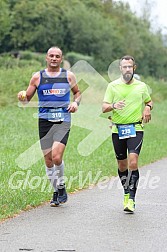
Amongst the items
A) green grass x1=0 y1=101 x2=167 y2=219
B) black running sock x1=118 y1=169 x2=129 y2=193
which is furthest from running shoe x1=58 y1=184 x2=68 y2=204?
black running sock x1=118 y1=169 x2=129 y2=193

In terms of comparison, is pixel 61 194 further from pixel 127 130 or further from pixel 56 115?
pixel 127 130

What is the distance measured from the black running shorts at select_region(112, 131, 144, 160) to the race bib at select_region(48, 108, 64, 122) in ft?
2.55

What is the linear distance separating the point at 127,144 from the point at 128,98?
0.64 m

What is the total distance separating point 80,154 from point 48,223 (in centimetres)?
880

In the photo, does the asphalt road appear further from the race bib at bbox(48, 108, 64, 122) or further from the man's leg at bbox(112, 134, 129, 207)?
the race bib at bbox(48, 108, 64, 122)

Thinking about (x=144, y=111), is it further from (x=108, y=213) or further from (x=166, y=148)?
(x=166, y=148)

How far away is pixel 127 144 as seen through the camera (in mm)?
9852

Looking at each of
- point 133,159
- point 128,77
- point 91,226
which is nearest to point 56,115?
point 128,77

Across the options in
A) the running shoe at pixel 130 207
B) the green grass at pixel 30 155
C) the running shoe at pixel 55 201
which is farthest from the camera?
the green grass at pixel 30 155

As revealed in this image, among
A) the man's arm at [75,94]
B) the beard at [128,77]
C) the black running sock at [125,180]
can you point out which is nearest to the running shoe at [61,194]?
the black running sock at [125,180]

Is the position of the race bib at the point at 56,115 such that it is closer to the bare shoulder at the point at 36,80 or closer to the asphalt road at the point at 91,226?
the bare shoulder at the point at 36,80

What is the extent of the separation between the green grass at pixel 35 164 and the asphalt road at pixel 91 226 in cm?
52

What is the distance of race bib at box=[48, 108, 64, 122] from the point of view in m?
10.0

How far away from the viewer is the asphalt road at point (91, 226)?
7.47m
